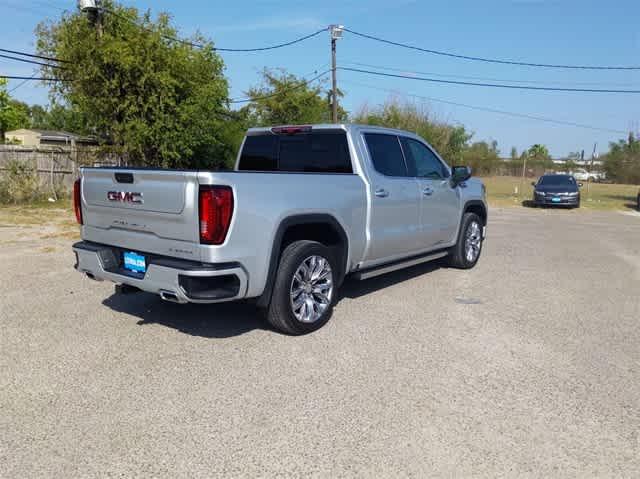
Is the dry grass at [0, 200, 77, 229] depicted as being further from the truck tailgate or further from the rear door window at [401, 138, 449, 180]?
the rear door window at [401, 138, 449, 180]

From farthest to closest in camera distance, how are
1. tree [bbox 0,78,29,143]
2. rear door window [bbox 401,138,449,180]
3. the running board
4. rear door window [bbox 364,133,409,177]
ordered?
1. tree [bbox 0,78,29,143]
2. rear door window [bbox 401,138,449,180]
3. rear door window [bbox 364,133,409,177]
4. the running board

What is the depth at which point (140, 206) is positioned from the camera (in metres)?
4.36

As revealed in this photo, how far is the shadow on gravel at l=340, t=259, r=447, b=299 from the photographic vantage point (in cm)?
643

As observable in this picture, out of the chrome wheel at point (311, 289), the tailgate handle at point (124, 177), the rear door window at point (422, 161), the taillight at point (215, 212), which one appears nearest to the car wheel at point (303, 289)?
the chrome wheel at point (311, 289)

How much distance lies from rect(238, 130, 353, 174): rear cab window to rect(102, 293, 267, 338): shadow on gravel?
1574mm

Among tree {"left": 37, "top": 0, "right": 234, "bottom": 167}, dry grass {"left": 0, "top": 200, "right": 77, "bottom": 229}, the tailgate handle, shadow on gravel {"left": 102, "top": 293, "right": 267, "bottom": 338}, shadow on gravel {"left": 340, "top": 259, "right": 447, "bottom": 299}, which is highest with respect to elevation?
tree {"left": 37, "top": 0, "right": 234, "bottom": 167}

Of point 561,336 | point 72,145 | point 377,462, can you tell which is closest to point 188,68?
point 72,145

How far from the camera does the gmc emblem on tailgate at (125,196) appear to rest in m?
4.36

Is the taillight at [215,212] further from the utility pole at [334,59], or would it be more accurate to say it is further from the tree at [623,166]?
the tree at [623,166]

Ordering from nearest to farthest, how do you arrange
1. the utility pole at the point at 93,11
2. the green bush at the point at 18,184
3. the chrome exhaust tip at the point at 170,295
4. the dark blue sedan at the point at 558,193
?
the chrome exhaust tip at the point at 170,295 → the green bush at the point at 18,184 → the utility pole at the point at 93,11 → the dark blue sedan at the point at 558,193

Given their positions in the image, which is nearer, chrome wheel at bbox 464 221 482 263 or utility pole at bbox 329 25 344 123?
chrome wheel at bbox 464 221 482 263

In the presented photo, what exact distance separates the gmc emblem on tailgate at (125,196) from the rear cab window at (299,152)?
1.93 meters

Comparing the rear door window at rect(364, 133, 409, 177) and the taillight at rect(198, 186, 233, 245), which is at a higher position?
the rear door window at rect(364, 133, 409, 177)

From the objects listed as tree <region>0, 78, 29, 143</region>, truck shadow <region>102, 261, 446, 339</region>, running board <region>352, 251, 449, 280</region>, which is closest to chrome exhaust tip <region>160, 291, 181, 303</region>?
truck shadow <region>102, 261, 446, 339</region>
